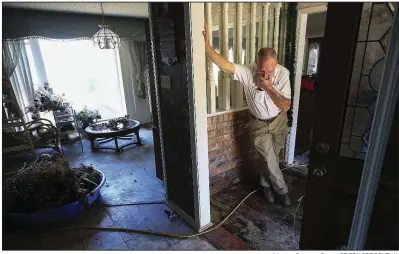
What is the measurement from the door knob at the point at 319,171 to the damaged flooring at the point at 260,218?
1.00 meters

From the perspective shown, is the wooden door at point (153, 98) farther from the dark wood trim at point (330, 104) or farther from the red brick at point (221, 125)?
the dark wood trim at point (330, 104)

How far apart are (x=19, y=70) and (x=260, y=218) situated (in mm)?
4652

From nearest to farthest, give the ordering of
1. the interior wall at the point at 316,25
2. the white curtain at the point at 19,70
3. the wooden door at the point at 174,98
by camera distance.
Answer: the wooden door at the point at 174,98
the white curtain at the point at 19,70
the interior wall at the point at 316,25

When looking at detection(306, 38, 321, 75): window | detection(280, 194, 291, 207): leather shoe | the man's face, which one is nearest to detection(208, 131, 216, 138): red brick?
the man's face

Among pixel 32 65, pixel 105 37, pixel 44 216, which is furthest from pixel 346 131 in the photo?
pixel 32 65

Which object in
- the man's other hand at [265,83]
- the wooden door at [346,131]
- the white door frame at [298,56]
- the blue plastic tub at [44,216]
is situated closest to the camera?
the wooden door at [346,131]

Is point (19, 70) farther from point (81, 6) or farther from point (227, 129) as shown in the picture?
point (227, 129)

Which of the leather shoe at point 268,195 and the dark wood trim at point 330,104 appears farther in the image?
the leather shoe at point 268,195

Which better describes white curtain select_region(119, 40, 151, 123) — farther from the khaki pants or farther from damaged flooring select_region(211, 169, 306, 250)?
the khaki pants

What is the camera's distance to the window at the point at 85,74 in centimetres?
459

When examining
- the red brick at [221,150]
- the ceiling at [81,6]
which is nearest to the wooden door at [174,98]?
the red brick at [221,150]

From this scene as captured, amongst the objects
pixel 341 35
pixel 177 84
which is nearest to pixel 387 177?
pixel 341 35

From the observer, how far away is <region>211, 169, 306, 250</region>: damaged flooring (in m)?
1.85

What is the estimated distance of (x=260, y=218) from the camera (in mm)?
2121
